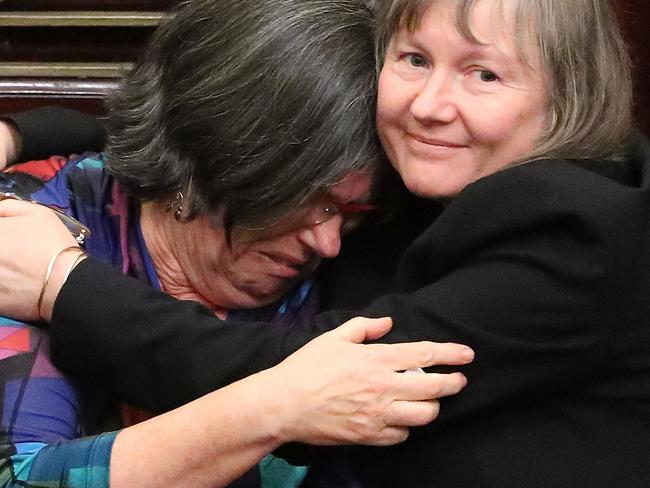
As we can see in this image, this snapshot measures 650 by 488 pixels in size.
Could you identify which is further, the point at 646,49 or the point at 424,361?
the point at 646,49

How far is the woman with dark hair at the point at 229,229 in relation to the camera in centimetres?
120

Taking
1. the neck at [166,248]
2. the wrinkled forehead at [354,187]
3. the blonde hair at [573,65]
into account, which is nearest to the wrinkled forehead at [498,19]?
the blonde hair at [573,65]

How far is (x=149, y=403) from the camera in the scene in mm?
1354

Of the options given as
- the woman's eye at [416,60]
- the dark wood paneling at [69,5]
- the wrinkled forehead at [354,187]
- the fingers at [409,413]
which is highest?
the woman's eye at [416,60]

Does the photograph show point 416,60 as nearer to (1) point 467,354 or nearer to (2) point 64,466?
(1) point 467,354

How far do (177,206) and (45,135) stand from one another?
33 cm

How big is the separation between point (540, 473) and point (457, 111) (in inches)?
19.1

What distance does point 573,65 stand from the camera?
4.32 ft

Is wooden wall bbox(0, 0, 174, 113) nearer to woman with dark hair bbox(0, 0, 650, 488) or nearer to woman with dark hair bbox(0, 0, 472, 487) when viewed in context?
woman with dark hair bbox(0, 0, 472, 487)

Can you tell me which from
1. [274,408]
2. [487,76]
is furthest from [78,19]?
[274,408]

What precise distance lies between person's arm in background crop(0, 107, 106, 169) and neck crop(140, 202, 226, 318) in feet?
0.80

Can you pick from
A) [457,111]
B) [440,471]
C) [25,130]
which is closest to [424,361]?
[440,471]

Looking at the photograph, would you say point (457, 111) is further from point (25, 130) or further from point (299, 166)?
point (25, 130)

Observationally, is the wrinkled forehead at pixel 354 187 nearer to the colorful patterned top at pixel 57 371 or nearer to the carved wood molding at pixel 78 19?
the colorful patterned top at pixel 57 371
